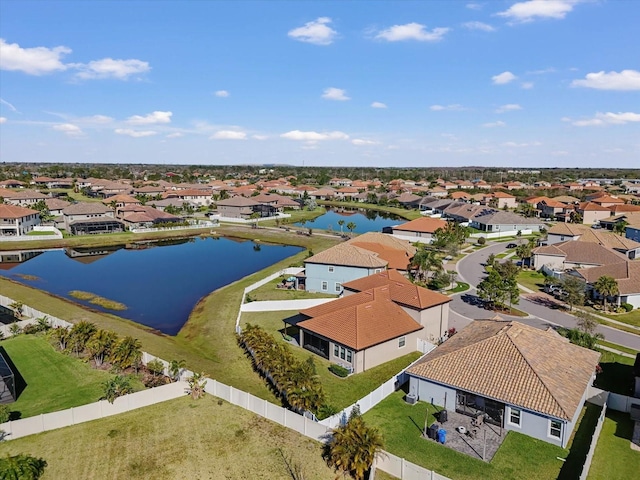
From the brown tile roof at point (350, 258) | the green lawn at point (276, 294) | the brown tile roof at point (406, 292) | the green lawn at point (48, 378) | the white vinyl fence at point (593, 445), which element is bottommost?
the green lawn at point (48, 378)

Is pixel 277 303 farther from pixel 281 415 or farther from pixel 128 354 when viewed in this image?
pixel 281 415

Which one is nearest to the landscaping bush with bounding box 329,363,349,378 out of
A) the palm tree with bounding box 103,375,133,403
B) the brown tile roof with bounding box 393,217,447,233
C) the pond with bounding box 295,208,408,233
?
the palm tree with bounding box 103,375,133,403

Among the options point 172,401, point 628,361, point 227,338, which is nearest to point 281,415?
point 172,401

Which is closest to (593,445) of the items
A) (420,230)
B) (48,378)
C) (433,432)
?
(433,432)

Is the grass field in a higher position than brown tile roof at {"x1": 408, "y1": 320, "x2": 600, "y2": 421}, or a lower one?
lower

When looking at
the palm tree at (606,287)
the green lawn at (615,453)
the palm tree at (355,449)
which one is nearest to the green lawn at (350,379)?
the palm tree at (355,449)

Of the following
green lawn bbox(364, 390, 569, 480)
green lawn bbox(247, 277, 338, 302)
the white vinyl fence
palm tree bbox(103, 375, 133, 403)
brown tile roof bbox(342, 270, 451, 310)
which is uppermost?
brown tile roof bbox(342, 270, 451, 310)

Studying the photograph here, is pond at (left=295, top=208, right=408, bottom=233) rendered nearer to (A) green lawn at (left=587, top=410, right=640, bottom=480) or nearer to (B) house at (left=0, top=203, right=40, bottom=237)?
(B) house at (left=0, top=203, right=40, bottom=237)

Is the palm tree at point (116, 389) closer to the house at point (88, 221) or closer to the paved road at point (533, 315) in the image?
the paved road at point (533, 315)
